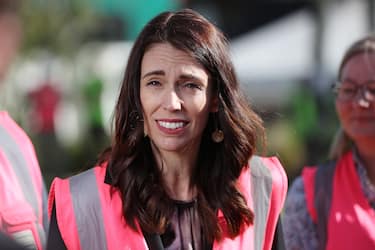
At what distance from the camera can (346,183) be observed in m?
3.12

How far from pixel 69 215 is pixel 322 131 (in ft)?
27.5

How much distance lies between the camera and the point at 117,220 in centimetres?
240

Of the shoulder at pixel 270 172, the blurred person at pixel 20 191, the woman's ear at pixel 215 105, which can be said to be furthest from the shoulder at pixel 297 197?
the blurred person at pixel 20 191

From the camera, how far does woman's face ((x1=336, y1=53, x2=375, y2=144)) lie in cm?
319

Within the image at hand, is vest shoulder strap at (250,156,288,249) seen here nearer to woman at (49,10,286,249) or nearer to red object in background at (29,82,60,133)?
woman at (49,10,286,249)

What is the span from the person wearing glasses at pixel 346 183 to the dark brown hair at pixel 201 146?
572 mm

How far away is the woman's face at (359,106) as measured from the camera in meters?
3.19

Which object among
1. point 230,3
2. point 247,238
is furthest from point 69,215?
point 230,3

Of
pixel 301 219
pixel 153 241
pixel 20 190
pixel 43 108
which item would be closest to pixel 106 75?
pixel 43 108

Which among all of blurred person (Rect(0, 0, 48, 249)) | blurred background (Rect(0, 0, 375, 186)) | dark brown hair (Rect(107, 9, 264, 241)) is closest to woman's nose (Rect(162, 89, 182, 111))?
dark brown hair (Rect(107, 9, 264, 241))

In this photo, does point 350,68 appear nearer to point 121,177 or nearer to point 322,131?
point 121,177

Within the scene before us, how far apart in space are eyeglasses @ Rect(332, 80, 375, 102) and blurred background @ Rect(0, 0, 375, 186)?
606cm

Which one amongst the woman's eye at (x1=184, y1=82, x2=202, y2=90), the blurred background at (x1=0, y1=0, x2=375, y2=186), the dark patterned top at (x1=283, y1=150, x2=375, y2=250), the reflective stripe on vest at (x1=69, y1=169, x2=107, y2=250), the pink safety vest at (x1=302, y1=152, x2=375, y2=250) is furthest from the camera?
the blurred background at (x1=0, y1=0, x2=375, y2=186)

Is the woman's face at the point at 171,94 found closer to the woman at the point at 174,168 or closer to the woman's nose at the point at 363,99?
the woman at the point at 174,168
